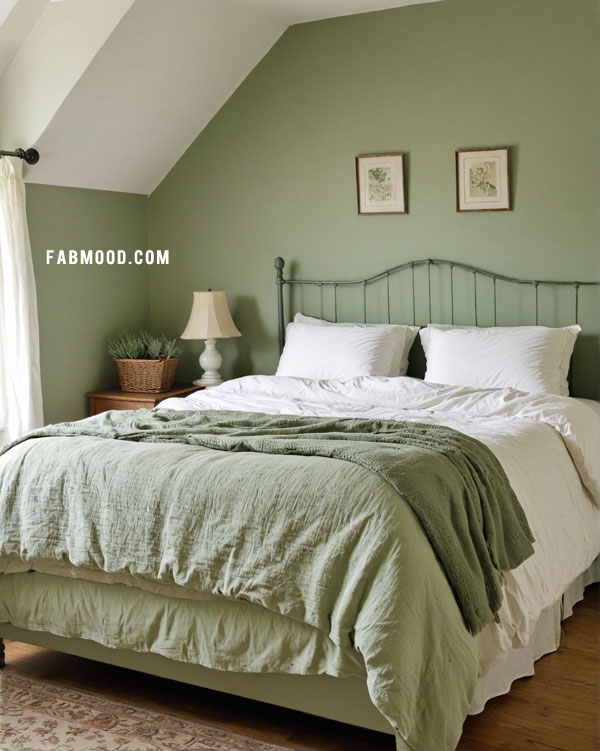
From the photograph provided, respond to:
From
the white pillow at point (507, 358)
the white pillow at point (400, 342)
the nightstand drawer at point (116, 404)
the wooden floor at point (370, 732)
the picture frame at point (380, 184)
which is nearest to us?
the wooden floor at point (370, 732)

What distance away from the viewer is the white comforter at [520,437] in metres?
2.80

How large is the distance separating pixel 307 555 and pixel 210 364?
277 centimetres

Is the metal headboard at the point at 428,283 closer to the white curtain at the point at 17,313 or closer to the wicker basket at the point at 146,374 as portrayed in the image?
the wicker basket at the point at 146,374

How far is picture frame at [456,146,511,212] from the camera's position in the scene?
4418mm

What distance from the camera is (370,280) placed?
15.8 ft

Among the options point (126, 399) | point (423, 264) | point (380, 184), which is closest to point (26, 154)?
point (126, 399)

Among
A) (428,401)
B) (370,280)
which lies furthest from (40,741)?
(370,280)

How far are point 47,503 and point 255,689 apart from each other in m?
0.89

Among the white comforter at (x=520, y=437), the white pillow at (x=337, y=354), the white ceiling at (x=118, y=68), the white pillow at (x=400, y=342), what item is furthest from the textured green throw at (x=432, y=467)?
the white ceiling at (x=118, y=68)

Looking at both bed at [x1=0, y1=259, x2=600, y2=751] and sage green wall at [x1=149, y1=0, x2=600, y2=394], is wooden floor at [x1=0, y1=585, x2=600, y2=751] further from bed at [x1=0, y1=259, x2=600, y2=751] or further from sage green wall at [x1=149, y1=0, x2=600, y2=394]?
sage green wall at [x1=149, y1=0, x2=600, y2=394]

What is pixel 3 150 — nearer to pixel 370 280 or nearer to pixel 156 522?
pixel 370 280

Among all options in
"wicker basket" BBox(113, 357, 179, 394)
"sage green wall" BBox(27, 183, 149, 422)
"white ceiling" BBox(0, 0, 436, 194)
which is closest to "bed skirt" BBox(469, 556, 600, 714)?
"wicker basket" BBox(113, 357, 179, 394)

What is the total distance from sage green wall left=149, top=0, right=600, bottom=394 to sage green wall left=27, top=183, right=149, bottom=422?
195 mm

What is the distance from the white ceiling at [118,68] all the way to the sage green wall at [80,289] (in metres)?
0.16
